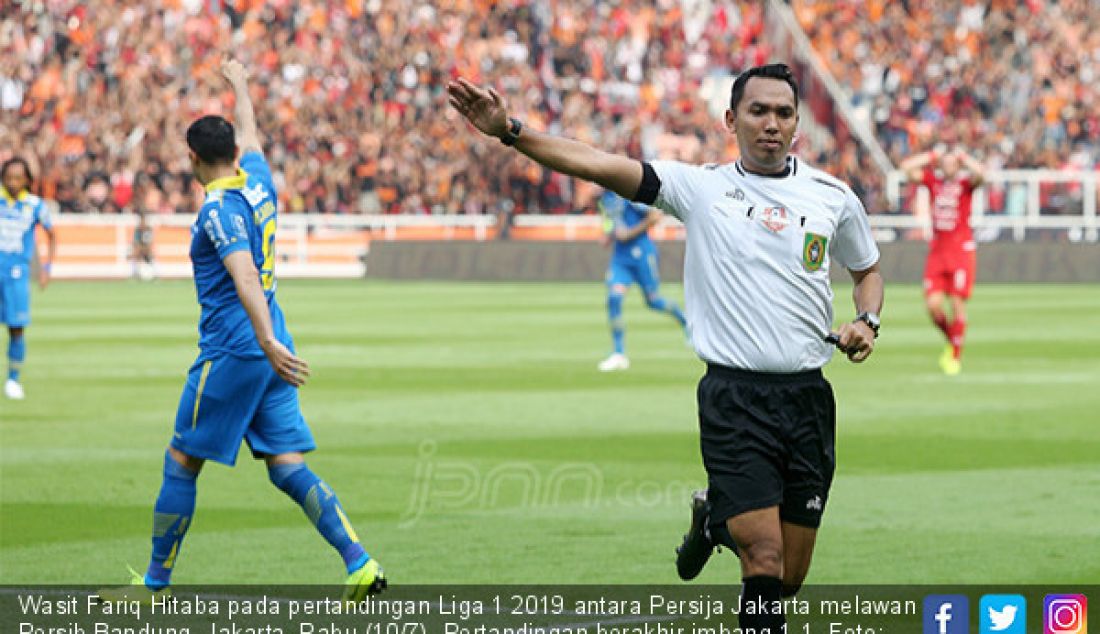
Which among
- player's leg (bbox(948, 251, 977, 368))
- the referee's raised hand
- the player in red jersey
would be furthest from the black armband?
player's leg (bbox(948, 251, 977, 368))

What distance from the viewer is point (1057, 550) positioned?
9.43m

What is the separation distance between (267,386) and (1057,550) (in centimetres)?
376

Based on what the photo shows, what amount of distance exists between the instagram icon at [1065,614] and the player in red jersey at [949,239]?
12344 mm

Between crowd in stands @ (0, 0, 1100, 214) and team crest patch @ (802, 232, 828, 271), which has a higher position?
team crest patch @ (802, 232, 828, 271)

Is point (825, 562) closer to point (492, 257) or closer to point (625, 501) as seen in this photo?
point (625, 501)

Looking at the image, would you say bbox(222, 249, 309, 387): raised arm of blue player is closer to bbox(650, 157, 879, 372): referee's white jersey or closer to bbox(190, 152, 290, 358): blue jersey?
bbox(190, 152, 290, 358): blue jersey

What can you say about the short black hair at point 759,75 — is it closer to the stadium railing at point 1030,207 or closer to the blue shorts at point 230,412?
the blue shorts at point 230,412

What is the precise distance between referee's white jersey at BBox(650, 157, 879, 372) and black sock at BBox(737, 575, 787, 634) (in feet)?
2.28

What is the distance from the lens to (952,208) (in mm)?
20719

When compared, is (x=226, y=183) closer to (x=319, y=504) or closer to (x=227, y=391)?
(x=227, y=391)

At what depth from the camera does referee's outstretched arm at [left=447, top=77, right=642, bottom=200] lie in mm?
6176

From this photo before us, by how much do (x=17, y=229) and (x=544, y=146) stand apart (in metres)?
12.9

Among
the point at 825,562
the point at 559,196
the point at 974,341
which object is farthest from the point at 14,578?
the point at 559,196

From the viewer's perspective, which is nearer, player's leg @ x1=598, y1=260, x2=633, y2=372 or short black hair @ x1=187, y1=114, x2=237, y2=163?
short black hair @ x1=187, y1=114, x2=237, y2=163
